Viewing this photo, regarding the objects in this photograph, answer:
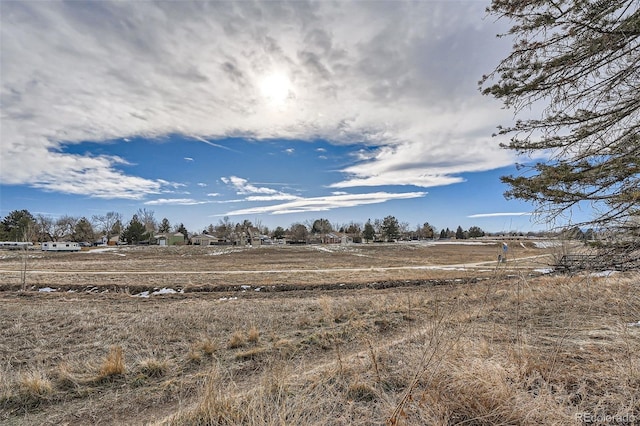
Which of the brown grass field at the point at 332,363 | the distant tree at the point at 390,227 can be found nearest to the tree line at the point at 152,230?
the distant tree at the point at 390,227

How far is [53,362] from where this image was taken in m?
5.99

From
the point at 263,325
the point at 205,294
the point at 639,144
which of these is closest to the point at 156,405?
the point at 263,325

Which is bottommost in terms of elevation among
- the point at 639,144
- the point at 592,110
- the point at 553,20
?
the point at 639,144

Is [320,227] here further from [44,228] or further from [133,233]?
[44,228]

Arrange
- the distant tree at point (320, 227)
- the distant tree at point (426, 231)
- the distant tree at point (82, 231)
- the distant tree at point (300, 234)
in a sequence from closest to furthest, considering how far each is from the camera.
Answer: the distant tree at point (82, 231) → the distant tree at point (300, 234) → the distant tree at point (320, 227) → the distant tree at point (426, 231)

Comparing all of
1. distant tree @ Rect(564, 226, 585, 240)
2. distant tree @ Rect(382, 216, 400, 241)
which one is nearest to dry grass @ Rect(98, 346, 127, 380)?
distant tree @ Rect(564, 226, 585, 240)

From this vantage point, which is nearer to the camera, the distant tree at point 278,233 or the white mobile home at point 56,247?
the white mobile home at point 56,247

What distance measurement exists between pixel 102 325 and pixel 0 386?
3996 mm

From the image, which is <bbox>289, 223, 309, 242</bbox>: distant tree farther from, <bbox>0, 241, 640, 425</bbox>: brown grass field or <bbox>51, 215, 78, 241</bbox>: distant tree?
<bbox>0, 241, 640, 425</bbox>: brown grass field

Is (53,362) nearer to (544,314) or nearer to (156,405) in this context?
(156,405)

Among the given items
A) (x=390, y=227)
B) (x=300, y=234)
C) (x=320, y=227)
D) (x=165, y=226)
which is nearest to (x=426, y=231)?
(x=390, y=227)

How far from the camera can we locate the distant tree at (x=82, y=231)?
77000 mm

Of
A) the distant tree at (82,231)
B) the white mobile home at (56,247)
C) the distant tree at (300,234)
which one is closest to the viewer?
the white mobile home at (56,247)

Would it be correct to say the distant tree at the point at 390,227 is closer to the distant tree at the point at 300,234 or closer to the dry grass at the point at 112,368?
the distant tree at the point at 300,234
